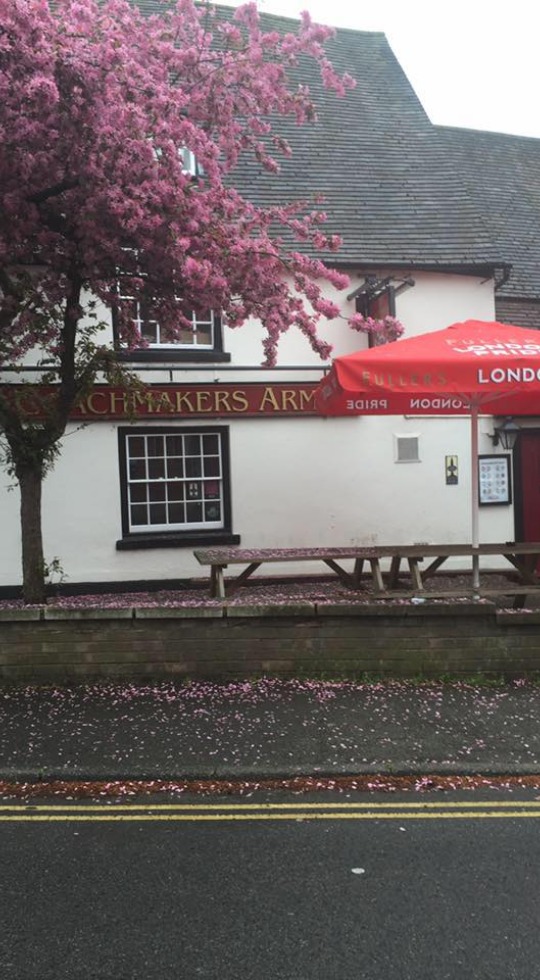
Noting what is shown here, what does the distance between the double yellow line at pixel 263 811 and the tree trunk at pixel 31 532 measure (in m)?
2.93

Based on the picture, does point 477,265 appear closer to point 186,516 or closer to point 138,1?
point 186,516

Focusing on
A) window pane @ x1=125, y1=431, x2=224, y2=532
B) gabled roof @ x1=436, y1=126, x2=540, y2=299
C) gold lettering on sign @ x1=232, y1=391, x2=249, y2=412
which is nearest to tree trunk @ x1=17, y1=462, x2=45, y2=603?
window pane @ x1=125, y1=431, x2=224, y2=532

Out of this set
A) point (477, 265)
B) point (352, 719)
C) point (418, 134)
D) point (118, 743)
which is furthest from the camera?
point (418, 134)

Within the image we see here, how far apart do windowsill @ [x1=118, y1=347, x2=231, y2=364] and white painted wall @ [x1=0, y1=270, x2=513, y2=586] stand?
0.51 ft

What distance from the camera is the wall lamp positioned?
10.4m

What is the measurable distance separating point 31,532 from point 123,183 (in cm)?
339

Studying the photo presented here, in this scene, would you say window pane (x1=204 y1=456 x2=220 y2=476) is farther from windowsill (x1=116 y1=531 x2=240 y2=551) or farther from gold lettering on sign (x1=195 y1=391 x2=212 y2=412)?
windowsill (x1=116 y1=531 x2=240 y2=551)

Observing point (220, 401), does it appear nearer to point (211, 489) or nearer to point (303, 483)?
point (211, 489)

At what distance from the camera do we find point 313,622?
18.7 feet

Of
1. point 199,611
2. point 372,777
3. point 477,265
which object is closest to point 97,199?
point 199,611

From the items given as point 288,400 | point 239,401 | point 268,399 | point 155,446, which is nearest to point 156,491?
point 155,446

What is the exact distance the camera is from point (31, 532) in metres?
6.53

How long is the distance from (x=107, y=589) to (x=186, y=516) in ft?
5.33

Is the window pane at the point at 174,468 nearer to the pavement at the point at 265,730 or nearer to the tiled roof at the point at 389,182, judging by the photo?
the tiled roof at the point at 389,182
